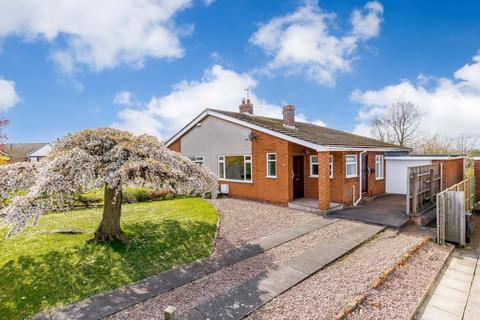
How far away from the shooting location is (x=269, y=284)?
5176 millimetres

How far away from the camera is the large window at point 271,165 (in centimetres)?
1270

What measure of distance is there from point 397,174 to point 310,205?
8.07 metres

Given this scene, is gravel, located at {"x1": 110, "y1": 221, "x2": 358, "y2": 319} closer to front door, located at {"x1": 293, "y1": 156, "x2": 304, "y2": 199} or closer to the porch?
the porch

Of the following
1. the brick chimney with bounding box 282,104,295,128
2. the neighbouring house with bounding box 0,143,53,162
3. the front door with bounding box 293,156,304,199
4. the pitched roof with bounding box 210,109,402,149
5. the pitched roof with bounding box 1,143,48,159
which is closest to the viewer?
the pitched roof with bounding box 210,109,402,149

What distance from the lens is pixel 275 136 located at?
40.7 feet

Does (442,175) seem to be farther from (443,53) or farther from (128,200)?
(128,200)

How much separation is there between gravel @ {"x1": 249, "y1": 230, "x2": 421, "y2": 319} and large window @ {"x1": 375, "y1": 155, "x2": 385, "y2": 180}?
29.9 feet

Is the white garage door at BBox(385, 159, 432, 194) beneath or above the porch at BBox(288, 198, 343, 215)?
above

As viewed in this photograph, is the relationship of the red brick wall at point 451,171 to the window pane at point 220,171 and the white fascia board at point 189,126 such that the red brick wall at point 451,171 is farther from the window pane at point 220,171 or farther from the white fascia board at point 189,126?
the white fascia board at point 189,126

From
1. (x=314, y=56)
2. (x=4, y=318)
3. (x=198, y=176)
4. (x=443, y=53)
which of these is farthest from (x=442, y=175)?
(x=4, y=318)

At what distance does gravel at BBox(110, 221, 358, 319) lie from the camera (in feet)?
14.5

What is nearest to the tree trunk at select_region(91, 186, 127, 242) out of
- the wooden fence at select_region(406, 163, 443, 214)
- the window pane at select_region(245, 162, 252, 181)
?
the window pane at select_region(245, 162, 252, 181)

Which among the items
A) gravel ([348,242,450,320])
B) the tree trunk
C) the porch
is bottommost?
gravel ([348,242,450,320])

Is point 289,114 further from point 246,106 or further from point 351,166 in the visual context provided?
point 246,106
